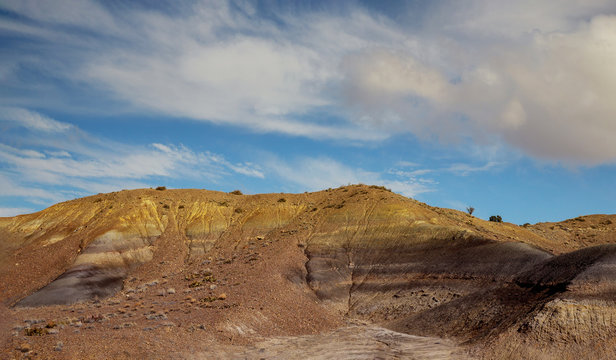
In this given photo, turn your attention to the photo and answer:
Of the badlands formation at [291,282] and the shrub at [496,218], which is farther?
the shrub at [496,218]

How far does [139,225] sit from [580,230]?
215 ft

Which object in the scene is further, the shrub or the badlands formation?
the shrub

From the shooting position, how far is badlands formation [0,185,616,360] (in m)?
22.2

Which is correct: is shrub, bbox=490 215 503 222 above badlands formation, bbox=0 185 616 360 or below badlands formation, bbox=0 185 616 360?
above

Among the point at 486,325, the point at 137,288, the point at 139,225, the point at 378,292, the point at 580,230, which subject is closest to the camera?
the point at 486,325

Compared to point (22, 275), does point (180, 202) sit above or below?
above

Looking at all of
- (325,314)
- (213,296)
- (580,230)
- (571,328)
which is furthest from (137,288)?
(580,230)

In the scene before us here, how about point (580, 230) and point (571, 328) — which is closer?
point (571, 328)

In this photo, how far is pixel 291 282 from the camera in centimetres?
3675

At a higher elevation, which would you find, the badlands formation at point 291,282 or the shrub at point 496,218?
the shrub at point 496,218

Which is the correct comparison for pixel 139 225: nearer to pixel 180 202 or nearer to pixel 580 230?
pixel 180 202

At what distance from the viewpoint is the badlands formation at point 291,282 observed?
22.2 meters

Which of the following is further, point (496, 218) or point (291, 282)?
point (496, 218)

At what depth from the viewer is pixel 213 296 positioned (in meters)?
33.0
